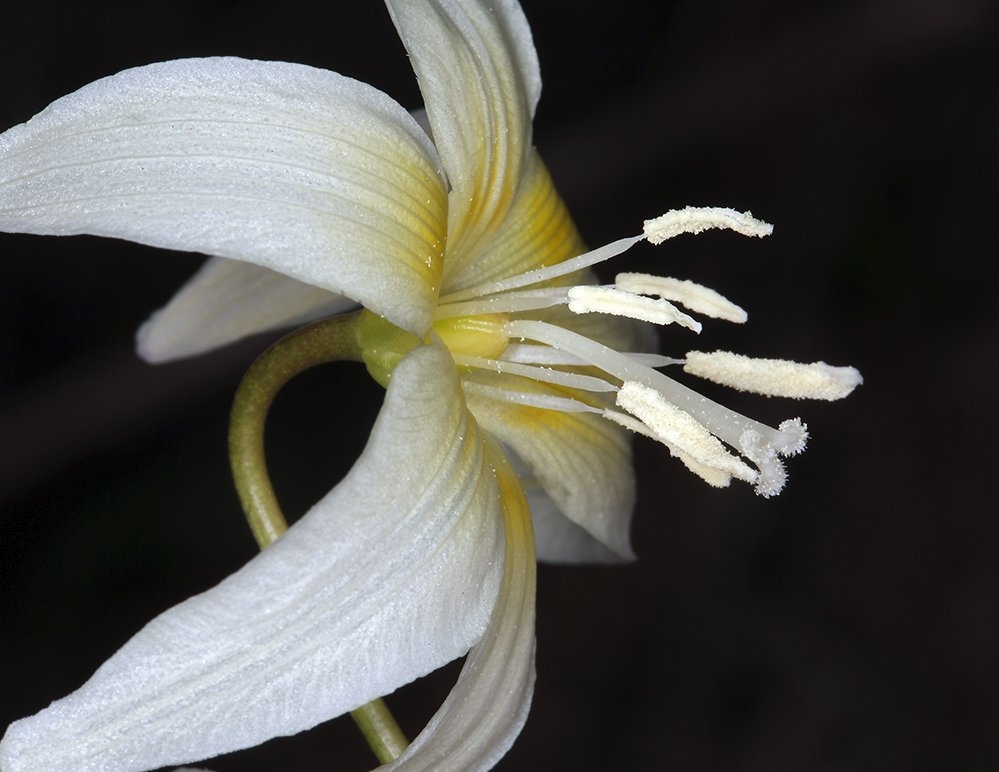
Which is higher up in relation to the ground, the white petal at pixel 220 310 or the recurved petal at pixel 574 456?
the white petal at pixel 220 310

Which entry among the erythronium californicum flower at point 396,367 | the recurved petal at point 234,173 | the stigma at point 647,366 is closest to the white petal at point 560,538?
the erythronium californicum flower at point 396,367

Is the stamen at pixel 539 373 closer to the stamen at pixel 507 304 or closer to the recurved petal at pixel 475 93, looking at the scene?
the stamen at pixel 507 304

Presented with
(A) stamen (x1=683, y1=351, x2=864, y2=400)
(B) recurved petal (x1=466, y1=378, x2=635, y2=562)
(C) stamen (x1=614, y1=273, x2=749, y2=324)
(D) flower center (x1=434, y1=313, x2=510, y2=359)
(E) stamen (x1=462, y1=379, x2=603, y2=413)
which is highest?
(D) flower center (x1=434, y1=313, x2=510, y2=359)

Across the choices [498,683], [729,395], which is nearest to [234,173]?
[498,683]

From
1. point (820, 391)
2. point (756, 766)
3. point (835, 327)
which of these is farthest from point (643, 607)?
point (820, 391)

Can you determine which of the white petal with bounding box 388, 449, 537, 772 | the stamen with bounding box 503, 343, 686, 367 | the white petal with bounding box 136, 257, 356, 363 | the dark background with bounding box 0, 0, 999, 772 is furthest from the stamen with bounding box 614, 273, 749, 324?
the dark background with bounding box 0, 0, 999, 772

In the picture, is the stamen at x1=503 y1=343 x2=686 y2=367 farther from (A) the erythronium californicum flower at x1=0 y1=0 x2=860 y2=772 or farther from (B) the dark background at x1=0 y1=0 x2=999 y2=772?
(B) the dark background at x1=0 y1=0 x2=999 y2=772
